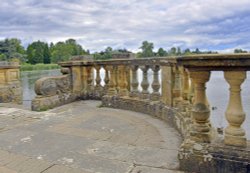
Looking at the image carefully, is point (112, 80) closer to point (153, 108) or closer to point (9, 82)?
point (153, 108)

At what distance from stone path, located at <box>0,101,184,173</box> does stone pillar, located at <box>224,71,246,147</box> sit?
2.02 feet

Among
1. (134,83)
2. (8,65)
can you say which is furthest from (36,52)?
(134,83)

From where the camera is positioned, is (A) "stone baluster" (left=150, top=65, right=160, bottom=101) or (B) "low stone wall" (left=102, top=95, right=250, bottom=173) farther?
(A) "stone baluster" (left=150, top=65, right=160, bottom=101)

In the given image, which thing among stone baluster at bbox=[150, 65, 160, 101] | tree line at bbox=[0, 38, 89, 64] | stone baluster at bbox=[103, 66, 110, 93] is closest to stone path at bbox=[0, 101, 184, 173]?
stone baluster at bbox=[150, 65, 160, 101]

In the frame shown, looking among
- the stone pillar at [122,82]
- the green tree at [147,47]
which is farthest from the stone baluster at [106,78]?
the green tree at [147,47]

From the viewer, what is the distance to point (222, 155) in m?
2.20

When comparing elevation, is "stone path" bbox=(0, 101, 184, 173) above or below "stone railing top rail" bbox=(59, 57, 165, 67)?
below

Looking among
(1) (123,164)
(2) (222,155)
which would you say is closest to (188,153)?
(2) (222,155)

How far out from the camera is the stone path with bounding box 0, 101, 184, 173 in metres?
2.57

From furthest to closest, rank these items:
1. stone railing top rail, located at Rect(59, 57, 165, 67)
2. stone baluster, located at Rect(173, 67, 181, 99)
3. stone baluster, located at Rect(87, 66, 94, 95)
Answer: stone baluster, located at Rect(87, 66, 94, 95)
stone railing top rail, located at Rect(59, 57, 165, 67)
stone baluster, located at Rect(173, 67, 181, 99)

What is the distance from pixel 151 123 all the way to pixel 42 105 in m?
2.60

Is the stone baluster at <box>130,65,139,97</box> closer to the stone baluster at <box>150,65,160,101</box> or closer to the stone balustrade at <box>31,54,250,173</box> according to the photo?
the stone balustrade at <box>31,54,250,173</box>

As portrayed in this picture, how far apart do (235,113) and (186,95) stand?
1.31 metres

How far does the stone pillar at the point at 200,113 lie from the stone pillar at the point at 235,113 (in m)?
0.19
